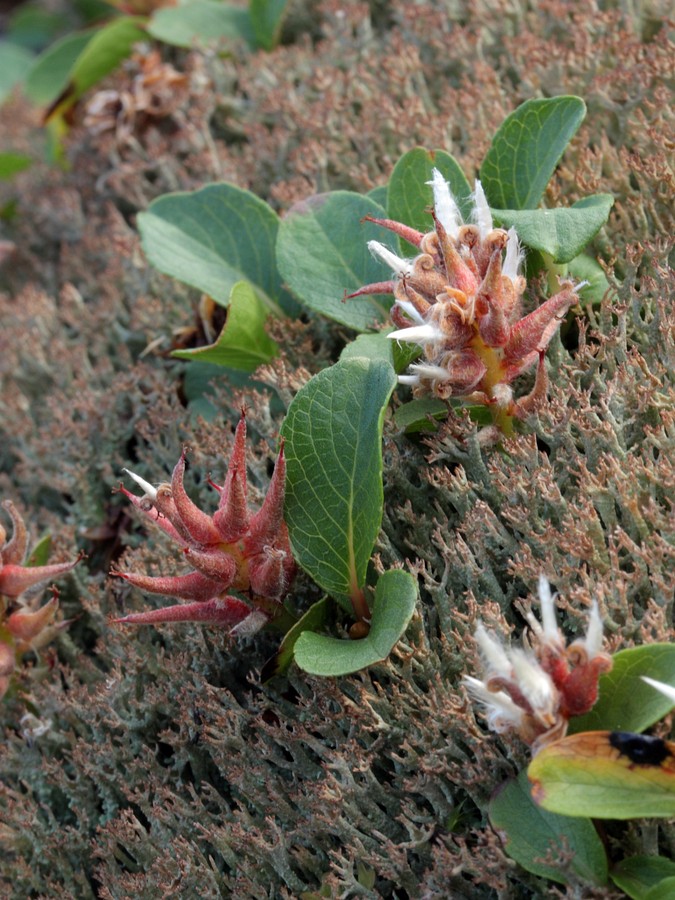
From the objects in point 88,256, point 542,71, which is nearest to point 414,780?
point 542,71

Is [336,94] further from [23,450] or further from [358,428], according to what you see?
[358,428]

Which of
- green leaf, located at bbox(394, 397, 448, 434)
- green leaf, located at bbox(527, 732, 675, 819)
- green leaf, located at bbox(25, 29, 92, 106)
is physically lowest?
green leaf, located at bbox(527, 732, 675, 819)

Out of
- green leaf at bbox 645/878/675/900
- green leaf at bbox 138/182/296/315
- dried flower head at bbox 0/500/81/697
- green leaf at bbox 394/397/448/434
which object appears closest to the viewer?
green leaf at bbox 645/878/675/900

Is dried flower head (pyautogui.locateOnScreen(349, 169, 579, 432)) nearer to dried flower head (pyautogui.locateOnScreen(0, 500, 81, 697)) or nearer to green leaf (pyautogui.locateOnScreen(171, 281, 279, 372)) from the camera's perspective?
green leaf (pyautogui.locateOnScreen(171, 281, 279, 372))

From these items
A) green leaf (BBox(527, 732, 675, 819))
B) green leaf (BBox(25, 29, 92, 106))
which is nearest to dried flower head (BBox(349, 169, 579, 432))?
green leaf (BBox(527, 732, 675, 819))

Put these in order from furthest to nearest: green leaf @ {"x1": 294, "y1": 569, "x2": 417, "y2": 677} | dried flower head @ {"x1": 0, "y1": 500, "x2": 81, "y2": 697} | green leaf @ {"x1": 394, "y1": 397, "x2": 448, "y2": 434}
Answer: dried flower head @ {"x1": 0, "y1": 500, "x2": 81, "y2": 697}, green leaf @ {"x1": 394, "y1": 397, "x2": 448, "y2": 434}, green leaf @ {"x1": 294, "y1": 569, "x2": 417, "y2": 677}

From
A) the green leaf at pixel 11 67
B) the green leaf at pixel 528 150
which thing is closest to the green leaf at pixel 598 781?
the green leaf at pixel 528 150

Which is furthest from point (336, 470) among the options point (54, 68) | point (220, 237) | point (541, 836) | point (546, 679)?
point (54, 68)
